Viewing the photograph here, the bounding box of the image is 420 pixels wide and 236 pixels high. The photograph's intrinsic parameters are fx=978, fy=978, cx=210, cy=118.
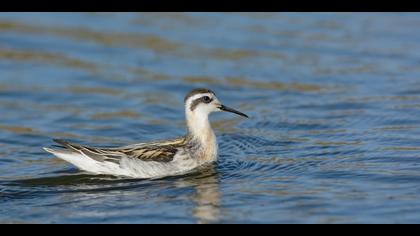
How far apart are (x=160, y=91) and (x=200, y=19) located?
499cm

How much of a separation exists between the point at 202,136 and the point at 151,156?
3.79 ft

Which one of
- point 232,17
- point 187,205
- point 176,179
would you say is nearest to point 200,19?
point 232,17

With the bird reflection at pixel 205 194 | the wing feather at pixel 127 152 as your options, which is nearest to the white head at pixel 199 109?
the bird reflection at pixel 205 194

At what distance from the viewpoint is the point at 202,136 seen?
618 inches

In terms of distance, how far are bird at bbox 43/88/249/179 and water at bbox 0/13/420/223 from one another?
22cm

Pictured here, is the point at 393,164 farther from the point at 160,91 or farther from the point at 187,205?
the point at 160,91

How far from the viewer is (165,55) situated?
22.4 metres

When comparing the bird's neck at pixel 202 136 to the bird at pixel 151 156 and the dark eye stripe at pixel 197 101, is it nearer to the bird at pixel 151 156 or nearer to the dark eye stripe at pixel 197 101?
the bird at pixel 151 156

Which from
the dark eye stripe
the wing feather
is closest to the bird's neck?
the dark eye stripe

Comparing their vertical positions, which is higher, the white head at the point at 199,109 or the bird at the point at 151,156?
the white head at the point at 199,109

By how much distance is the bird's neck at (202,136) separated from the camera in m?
15.6

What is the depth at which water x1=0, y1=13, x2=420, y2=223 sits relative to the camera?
13.2 metres

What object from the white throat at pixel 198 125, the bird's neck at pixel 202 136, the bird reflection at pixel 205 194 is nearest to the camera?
the bird reflection at pixel 205 194

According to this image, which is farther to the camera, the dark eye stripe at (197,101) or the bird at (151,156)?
the dark eye stripe at (197,101)
